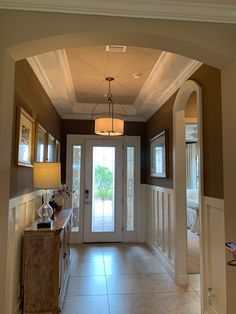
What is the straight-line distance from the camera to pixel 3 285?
1.74m

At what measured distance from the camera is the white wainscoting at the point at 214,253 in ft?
7.50

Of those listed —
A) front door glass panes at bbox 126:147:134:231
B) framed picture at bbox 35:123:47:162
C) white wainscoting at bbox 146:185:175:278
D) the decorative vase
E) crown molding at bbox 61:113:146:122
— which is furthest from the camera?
front door glass panes at bbox 126:147:134:231

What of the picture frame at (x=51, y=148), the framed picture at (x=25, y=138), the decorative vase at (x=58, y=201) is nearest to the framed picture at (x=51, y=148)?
the picture frame at (x=51, y=148)

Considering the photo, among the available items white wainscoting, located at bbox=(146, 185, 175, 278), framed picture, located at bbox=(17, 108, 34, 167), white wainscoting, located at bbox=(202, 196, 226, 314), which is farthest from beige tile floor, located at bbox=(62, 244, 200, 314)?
framed picture, located at bbox=(17, 108, 34, 167)

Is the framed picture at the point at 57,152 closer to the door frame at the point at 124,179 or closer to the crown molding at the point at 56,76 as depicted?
the door frame at the point at 124,179

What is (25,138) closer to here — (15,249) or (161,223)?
(15,249)

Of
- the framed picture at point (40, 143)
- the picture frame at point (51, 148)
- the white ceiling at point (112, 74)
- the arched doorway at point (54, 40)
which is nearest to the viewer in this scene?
A: the arched doorway at point (54, 40)

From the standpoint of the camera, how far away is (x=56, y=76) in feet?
11.0

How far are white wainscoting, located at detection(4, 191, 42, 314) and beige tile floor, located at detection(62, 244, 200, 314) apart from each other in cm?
58

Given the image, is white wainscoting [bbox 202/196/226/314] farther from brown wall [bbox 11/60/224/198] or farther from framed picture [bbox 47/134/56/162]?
framed picture [bbox 47/134/56/162]

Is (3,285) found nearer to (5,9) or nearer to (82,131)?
(5,9)

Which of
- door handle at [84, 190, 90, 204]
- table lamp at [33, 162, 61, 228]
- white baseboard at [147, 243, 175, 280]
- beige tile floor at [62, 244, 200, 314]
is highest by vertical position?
table lamp at [33, 162, 61, 228]

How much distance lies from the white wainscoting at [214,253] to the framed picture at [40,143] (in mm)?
2069

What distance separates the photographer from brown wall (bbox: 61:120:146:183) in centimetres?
548
